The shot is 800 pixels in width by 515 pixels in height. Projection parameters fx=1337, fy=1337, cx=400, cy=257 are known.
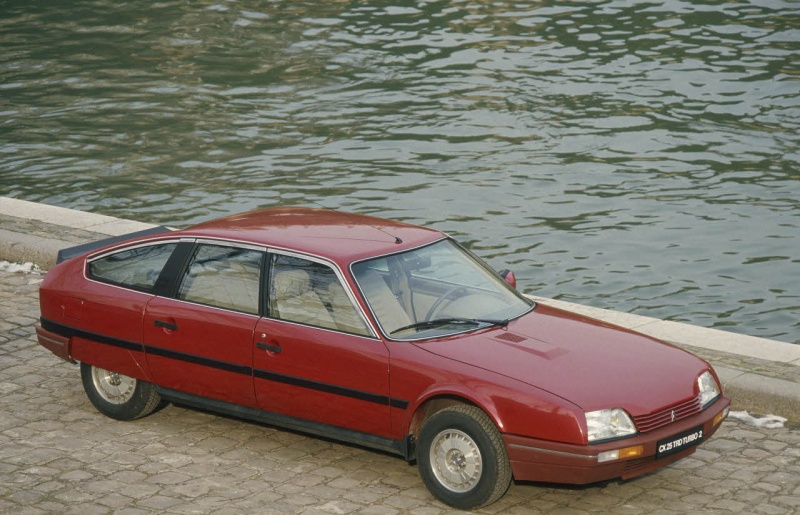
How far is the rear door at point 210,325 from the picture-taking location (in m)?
Result: 8.55

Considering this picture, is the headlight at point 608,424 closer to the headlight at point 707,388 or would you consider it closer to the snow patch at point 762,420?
the headlight at point 707,388

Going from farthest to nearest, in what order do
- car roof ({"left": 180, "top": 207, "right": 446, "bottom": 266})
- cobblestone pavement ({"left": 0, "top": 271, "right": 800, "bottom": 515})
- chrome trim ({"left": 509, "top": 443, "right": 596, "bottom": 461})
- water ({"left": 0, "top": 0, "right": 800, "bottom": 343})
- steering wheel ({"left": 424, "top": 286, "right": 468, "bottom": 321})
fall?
water ({"left": 0, "top": 0, "right": 800, "bottom": 343}) < car roof ({"left": 180, "top": 207, "right": 446, "bottom": 266}) < steering wheel ({"left": 424, "top": 286, "right": 468, "bottom": 321}) < cobblestone pavement ({"left": 0, "top": 271, "right": 800, "bottom": 515}) < chrome trim ({"left": 509, "top": 443, "right": 596, "bottom": 461})

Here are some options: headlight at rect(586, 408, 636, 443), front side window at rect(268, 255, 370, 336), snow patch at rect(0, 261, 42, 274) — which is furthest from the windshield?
snow patch at rect(0, 261, 42, 274)

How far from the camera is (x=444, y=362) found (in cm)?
782

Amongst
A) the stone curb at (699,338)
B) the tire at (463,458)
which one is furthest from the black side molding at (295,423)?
the stone curb at (699,338)

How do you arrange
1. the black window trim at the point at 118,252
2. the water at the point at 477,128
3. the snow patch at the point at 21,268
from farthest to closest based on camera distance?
the water at the point at 477,128
the snow patch at the point at 21,268
the black window trim at the point at 118,252

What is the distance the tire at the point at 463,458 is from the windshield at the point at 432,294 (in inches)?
24.5

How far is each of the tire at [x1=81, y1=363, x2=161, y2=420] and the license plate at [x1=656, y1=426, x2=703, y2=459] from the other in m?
3.56

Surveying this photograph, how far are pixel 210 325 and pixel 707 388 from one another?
3.15m

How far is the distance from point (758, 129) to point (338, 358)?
1428cm

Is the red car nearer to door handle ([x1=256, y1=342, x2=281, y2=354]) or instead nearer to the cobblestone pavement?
door handle ([x1=256, y1=342, x2=281, y2=354])

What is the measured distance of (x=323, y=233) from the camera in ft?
28.9

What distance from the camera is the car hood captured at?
24.8ft

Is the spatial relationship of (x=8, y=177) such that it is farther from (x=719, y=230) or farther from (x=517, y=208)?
(x=719, y=230)
